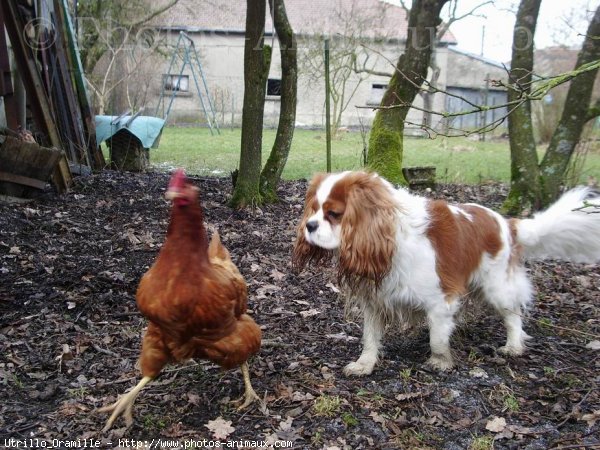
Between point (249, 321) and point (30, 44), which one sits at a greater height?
point (30, 44)

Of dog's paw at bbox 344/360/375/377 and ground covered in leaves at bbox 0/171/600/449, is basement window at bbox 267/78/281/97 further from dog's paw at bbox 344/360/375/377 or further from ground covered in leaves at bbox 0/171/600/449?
dog's paw at bbox 344/360/375/377

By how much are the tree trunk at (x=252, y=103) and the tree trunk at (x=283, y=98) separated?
0.44 m

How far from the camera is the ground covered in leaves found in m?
3.21

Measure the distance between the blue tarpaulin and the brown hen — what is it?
7.79 m

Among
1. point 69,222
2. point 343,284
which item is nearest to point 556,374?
point 343,284

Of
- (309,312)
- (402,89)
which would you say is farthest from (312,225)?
(402,89)

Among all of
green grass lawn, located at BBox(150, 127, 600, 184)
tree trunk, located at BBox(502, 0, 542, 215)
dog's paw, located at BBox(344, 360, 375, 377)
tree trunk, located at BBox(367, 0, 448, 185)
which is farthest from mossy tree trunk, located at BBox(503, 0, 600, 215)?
dog's paw, located at BBox(344, 360, 375, 377)

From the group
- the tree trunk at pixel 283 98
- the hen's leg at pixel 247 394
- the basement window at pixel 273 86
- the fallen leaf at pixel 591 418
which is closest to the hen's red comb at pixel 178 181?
the hen's leg at pixel 247 394

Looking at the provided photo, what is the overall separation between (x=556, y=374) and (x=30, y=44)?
322 inches

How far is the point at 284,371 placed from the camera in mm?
3902

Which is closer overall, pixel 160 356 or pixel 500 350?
pixel 160 356

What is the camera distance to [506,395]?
11.8ft

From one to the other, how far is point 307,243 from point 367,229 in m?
0.53

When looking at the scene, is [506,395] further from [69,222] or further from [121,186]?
[121,186]
